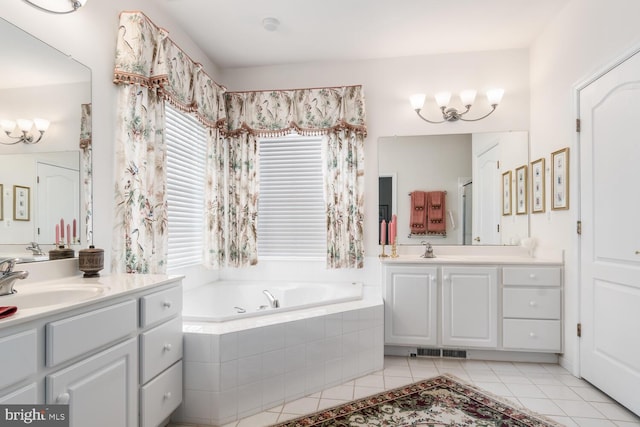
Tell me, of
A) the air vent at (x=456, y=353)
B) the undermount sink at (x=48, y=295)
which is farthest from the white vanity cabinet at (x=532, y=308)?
the undermount sink at (x=48, y=295)

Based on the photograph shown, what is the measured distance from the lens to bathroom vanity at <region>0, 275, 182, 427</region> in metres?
1.06

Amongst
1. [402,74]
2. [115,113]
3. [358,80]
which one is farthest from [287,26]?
[115,113]

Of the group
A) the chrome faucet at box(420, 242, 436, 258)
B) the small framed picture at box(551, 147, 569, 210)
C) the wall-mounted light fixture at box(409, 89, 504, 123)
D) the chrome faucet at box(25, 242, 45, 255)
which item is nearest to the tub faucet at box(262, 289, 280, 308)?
the chrome faucet at box(420, 242, 436, 258)

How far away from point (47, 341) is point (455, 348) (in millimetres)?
2701

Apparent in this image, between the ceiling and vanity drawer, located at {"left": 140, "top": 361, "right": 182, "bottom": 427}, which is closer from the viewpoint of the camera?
vanity drawer, located at {"left": 140, "top": 361, "right": 182, "bottom": 427}

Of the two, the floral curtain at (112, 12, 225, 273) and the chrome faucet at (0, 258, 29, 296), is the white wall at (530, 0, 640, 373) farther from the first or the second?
the chrome faucet at (0, 258, 29, 296)

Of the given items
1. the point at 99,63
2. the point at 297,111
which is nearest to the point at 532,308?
the point at 297,111

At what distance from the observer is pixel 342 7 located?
2562 mm

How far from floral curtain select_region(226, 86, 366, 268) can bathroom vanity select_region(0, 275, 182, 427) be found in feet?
5.34

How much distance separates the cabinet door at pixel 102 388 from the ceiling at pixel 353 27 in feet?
7.65

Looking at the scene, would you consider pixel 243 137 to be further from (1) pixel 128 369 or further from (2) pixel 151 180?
(1) pixel 128 369

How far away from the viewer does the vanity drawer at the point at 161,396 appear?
1596 millimetres

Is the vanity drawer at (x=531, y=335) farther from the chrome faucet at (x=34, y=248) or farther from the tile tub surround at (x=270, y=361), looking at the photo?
the chrome faucet at (x=34, y=248)

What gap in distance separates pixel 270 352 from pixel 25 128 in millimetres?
1675
